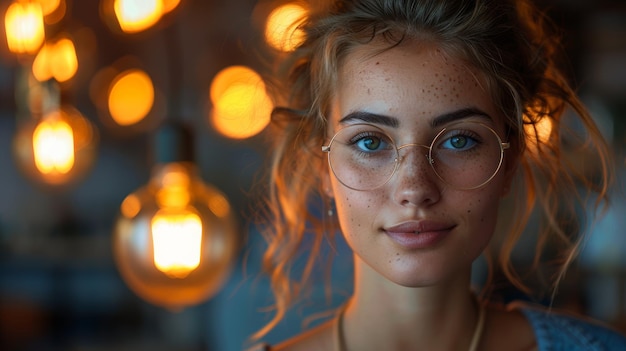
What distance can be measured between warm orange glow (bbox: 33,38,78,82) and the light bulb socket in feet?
1.64

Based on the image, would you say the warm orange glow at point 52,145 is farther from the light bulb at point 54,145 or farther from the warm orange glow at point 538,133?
the warm orange glow at point 538,133

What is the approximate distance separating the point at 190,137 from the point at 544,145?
74 cm

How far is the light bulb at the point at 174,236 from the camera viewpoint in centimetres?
165

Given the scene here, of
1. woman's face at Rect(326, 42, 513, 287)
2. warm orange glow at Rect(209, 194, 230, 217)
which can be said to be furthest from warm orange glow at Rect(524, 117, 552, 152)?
warm orange glow at Rect(209, 194, 230, 217)

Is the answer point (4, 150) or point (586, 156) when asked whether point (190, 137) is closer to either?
point (586, 156)

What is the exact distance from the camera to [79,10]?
5305mm

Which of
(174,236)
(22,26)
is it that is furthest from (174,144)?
(22,26)

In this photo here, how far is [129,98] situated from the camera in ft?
10.8

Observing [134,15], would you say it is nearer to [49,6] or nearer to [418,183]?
[49,6]

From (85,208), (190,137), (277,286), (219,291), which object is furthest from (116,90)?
(85,208)

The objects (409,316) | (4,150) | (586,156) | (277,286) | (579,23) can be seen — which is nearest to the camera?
(409,316)

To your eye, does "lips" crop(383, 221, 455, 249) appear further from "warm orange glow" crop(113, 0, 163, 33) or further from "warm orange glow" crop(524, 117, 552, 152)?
"warm orange glow" crop(113, 0, 163, 33)

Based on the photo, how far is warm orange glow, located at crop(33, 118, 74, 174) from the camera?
2143mm

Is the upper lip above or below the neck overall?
above
